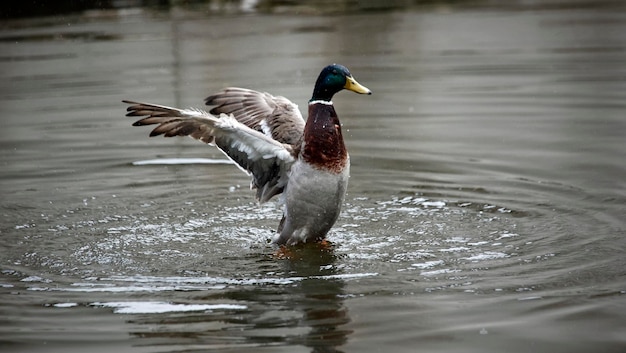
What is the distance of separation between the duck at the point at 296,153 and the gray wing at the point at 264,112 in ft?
1.69

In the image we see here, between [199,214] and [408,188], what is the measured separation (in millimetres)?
1748

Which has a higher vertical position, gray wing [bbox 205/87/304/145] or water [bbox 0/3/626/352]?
gray wing [bbox 205/87/304/145]

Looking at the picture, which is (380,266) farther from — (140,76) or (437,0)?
(437,0)

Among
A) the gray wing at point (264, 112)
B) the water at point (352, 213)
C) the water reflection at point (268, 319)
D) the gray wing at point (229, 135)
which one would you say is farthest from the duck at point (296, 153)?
the water reflection at point (268, 319)

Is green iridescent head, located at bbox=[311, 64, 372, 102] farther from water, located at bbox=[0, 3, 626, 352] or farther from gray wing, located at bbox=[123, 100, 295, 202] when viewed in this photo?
water, located at bbox=[0, 3, 626, 352]

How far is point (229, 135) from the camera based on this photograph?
670 centimetres

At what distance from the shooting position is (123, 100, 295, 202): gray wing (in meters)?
6.58

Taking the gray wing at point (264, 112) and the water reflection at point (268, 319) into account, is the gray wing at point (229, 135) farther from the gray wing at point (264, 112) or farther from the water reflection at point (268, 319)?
the water reflection at point (268, 319)

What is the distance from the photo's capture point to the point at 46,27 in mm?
19141

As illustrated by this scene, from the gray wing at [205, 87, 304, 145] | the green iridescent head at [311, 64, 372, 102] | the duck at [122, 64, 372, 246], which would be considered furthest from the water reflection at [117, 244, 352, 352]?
the gray wing at [205, 87, 304, 145]

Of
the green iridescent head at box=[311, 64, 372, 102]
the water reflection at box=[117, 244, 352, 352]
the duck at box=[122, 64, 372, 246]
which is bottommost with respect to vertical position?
the water reflection at box=[117, 244, 352, 352]

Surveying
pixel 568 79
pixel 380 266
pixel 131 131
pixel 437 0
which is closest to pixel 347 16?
pixel 437 0

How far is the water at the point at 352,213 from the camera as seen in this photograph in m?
5.23

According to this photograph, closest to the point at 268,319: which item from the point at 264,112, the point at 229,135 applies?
the point at 229,135
